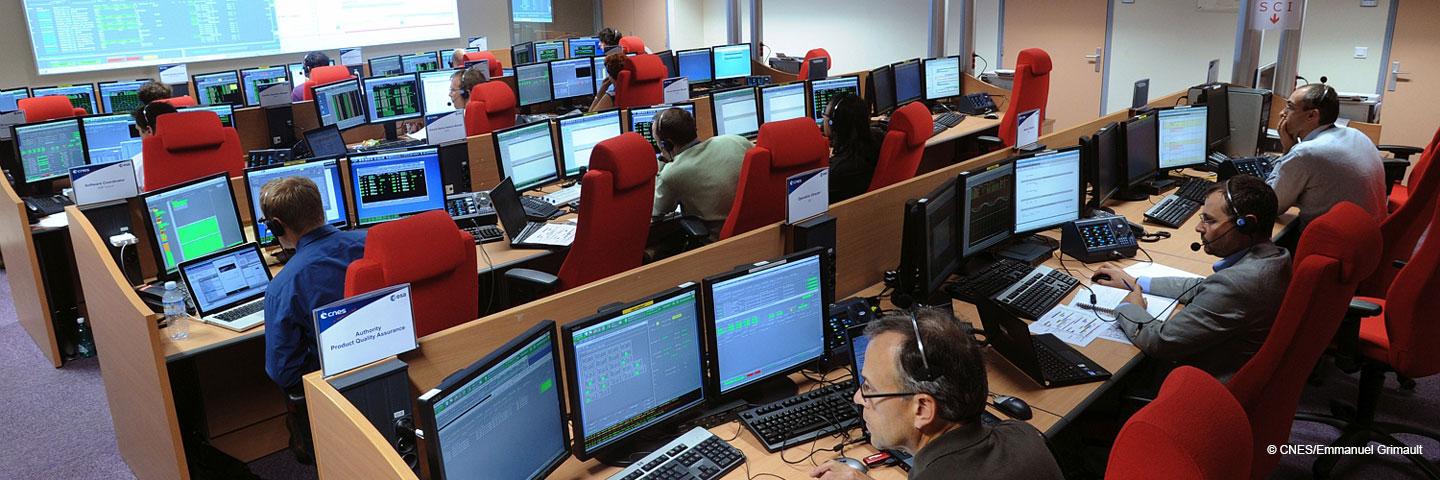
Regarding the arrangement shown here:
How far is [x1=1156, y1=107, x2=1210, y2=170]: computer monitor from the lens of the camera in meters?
4.99

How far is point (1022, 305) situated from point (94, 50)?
1000 cm

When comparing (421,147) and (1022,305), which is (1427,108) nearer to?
(1022,305)

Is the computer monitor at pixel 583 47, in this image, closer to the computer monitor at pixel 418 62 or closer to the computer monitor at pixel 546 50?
the computer monitor at pixel 546 50

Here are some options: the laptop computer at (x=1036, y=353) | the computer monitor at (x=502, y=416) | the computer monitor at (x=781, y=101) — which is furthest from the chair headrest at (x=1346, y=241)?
the computer monitor at (x=781, y=101)

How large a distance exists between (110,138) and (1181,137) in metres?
6.30

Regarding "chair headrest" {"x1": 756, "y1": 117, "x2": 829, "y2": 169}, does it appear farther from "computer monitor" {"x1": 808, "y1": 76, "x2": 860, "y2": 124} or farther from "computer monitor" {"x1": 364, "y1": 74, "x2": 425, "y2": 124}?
"computer monitor" {"x1": 364, "y1": 74, "x2": 425, "y2": 124}

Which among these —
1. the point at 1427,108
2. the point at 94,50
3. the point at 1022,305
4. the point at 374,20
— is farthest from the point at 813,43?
the point at 1022,305

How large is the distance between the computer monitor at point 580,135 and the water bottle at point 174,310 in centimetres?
227

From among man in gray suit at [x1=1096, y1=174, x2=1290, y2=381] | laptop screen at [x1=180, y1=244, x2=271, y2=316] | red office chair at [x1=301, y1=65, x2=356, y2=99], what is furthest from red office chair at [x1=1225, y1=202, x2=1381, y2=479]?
red office chair at [x1=301, y1=65, x2=356, y2=99]

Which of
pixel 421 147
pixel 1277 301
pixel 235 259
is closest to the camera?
pixel 1277 301

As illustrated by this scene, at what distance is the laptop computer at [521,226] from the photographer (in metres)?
4.18

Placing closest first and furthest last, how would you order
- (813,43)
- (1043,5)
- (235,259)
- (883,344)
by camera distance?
(883,344)
(235,259)
(1043,5)
(813,43)

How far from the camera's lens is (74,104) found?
783 cm

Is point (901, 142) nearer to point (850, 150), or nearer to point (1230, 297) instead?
point (850, 150)
